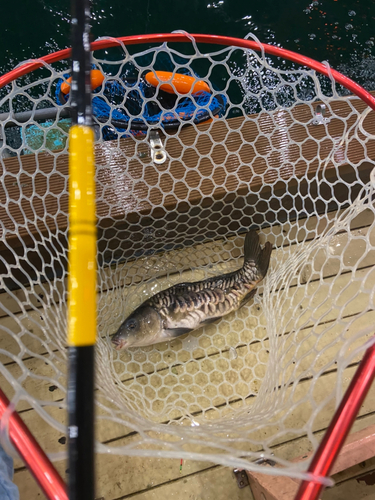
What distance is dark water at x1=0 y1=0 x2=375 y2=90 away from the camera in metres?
2.54

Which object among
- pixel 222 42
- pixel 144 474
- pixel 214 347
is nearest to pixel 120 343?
pixel 214 347

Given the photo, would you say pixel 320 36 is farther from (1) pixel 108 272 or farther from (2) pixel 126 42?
(1) pixel 108 272

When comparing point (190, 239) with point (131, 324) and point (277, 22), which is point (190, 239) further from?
point (277, 22)

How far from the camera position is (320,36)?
2.64 m

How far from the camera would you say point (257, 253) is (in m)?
1.72

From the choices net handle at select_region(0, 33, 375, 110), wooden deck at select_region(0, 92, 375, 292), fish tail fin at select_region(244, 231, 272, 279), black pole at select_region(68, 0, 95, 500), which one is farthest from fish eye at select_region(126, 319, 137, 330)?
net handle at select_region(0, 33, 375, 110)

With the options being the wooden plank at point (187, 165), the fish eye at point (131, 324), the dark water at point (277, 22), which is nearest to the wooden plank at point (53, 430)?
the fish eye at point (131, 324)

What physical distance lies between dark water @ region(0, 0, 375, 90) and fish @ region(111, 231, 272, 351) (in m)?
1.81

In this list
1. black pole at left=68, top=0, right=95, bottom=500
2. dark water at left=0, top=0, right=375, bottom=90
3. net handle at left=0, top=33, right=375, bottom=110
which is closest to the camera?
black pole at left=68, top=0, right=95, bottom=500

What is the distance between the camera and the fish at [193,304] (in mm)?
1574

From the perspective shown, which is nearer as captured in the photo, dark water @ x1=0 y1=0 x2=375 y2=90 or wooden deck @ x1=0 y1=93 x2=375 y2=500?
wooden deck @ x1=0 y1=93 x2=375 y2=500

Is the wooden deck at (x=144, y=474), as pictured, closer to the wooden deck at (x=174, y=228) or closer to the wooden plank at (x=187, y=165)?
the wooden deck at (x=174, y=228)

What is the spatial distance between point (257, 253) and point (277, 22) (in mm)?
2174

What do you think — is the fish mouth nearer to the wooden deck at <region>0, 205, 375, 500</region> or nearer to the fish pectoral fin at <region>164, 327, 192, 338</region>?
the fish pectoral fin at <region>164, 327, 192, 338</region>
